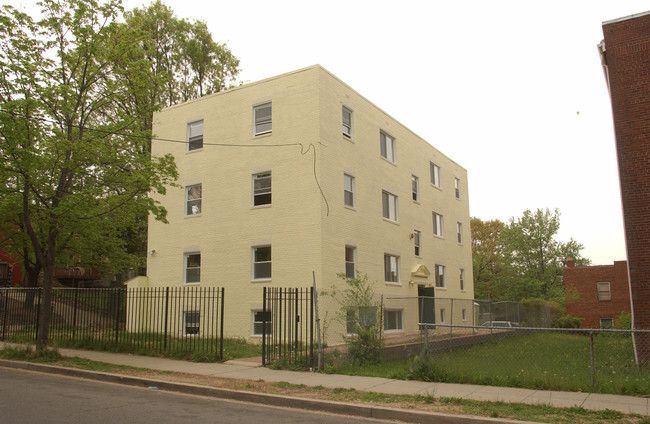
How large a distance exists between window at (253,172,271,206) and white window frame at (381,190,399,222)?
5.88 metres

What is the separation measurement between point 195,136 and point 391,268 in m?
10.8

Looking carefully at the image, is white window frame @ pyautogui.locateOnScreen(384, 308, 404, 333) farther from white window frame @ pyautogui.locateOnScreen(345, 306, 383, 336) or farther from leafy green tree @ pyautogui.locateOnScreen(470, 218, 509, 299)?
leafy green tree @ pyautogui.locateOnScreen(470, 218, 509, 299)

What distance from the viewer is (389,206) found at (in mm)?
24812

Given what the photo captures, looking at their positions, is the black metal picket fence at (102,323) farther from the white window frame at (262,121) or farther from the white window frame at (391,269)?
the white window frame at (391,269)

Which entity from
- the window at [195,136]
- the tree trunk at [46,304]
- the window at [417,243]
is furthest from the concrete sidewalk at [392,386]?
the window at [417,243]

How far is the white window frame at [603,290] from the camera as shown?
39.5m

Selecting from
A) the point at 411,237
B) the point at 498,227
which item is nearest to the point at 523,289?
the point at 498,227

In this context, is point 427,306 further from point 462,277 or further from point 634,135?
point 634,135

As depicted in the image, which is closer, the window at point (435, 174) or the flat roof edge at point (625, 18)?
the flat roof edge at point (625, 18)

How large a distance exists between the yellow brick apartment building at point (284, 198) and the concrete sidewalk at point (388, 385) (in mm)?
5887

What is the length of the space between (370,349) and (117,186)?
9214 millimetres

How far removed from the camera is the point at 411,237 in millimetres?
25969

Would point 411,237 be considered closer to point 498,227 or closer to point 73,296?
point 73,296

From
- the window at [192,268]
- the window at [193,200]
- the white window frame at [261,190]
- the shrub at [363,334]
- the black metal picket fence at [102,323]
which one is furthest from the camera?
the window at [193,200]
